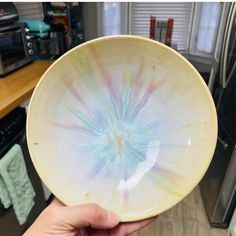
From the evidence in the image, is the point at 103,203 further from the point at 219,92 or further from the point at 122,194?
the point at 219,92

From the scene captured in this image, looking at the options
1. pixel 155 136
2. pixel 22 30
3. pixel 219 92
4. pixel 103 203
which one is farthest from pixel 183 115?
pixel 22 30

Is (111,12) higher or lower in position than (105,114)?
higher

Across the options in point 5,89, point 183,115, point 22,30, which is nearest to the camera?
point 183,115

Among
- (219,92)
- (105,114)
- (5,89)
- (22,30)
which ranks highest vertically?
(22,30)

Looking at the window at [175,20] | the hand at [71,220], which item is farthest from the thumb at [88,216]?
the window at [175,20]

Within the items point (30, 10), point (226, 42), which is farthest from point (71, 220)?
point (30, 10)

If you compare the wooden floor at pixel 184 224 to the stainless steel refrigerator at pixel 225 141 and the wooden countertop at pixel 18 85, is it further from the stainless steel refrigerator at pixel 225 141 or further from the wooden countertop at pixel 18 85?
the wooden countertop at pixel 18 85

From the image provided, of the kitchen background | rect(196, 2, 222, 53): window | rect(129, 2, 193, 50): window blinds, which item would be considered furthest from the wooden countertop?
rect(196, 2, 222, 53): window
